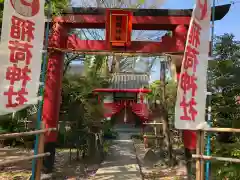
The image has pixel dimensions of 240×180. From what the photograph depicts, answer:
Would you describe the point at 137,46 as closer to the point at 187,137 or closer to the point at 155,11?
the point at 155,11

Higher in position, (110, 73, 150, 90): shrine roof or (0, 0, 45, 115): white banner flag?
(110, 73, 150, 90): shrine roof

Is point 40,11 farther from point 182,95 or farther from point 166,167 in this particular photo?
point 166,167

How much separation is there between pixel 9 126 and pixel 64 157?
145 inches

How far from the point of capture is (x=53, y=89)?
6.73 m

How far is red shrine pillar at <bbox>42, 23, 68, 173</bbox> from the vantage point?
668cm

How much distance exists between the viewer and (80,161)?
27.1ft

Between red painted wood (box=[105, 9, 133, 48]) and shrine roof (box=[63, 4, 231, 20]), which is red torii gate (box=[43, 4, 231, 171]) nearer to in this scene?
shrine roof (box=[63, 4, 231, 20])

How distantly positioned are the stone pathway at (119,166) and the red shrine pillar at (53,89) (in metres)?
1.33

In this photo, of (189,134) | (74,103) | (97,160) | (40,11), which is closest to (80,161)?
(97,160)

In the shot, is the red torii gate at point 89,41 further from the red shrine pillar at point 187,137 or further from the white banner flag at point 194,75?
the white banner flag at point 194,75

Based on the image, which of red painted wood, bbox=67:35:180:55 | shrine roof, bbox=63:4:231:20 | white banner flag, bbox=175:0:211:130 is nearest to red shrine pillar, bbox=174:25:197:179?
red painted wood, bbox=67:35:180:55

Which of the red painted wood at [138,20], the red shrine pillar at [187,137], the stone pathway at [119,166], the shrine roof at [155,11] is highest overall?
the shrine roof at [155,11]

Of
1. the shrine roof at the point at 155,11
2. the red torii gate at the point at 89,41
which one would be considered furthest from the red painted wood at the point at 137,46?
the shrine roof at the point at 155,11

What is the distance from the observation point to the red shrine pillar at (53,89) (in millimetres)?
6680
